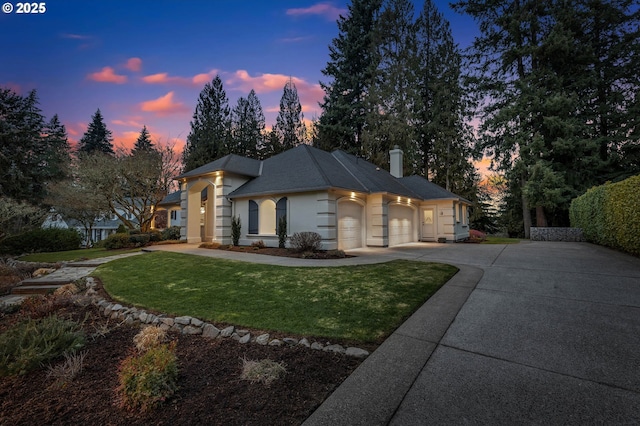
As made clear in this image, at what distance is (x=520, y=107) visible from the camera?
2131cm

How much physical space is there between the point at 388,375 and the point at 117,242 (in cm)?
1766

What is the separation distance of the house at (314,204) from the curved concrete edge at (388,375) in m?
8.18

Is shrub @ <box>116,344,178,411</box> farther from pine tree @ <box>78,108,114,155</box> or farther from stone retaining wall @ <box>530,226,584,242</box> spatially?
pine tree @ <box>78,108,114,155</box>

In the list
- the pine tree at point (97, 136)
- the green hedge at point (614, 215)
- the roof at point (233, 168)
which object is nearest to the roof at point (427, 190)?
the green hedge at point (614, 215)

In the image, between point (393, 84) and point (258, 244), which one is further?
point (393, 84)

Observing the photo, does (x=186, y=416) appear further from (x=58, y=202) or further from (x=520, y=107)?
(x=520, y=107)

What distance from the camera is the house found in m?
13.0

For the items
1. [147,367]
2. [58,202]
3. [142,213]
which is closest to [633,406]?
[147,367]

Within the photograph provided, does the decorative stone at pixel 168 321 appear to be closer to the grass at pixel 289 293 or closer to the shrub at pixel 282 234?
the grass at pixel 289 293

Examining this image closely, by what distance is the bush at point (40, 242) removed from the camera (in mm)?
15031

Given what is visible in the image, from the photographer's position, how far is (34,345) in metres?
3.23

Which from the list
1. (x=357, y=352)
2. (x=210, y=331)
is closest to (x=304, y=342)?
(x=357, y=352)

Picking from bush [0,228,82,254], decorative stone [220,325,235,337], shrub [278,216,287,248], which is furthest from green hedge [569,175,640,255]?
bush [0,228,82,254]

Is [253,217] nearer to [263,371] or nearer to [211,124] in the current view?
[263,371]
